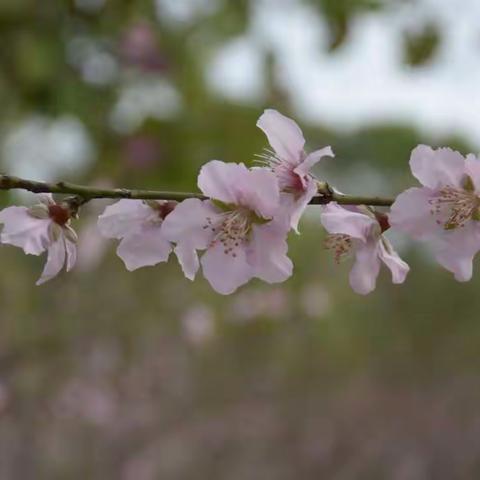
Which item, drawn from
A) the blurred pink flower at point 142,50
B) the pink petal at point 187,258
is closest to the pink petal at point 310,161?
the pink petal at point 187,258

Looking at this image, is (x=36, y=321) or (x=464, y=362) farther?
(x=464, y=362)

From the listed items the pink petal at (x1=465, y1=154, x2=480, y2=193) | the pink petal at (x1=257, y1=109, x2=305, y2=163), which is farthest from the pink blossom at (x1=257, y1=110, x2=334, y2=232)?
the pink petal at (x1=465, y1=154, x2=480, y2=193)

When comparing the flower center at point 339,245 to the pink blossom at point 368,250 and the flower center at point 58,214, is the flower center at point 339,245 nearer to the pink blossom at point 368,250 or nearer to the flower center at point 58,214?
the pink blossom at point 368,250

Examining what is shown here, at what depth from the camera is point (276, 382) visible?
4.86 meters

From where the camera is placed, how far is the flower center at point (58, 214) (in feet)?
2.08

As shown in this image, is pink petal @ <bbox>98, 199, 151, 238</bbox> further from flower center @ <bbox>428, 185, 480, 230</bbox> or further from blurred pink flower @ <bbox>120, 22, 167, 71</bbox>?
blurred pink flower @ <bbox>120, 22, 167, 71</bbox>

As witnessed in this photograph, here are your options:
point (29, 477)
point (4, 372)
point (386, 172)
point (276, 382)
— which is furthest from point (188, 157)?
point (386, 172)

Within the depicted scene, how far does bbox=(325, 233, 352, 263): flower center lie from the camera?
71 centimetres

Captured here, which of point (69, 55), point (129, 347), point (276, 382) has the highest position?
point (69, 55)

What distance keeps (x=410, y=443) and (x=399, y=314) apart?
1.07 metres

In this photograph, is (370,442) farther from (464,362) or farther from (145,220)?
(145,220)

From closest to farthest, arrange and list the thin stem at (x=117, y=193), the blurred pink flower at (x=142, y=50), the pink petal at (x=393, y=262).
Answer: the thin stem at (x=117, y=193) < the pink petal at (x=393, y=262) < the blurred pink flower at (x=142, y=50)

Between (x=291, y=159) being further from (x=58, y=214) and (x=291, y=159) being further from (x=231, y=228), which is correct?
(x=58, y=214)

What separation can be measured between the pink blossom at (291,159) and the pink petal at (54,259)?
0.17 meters
